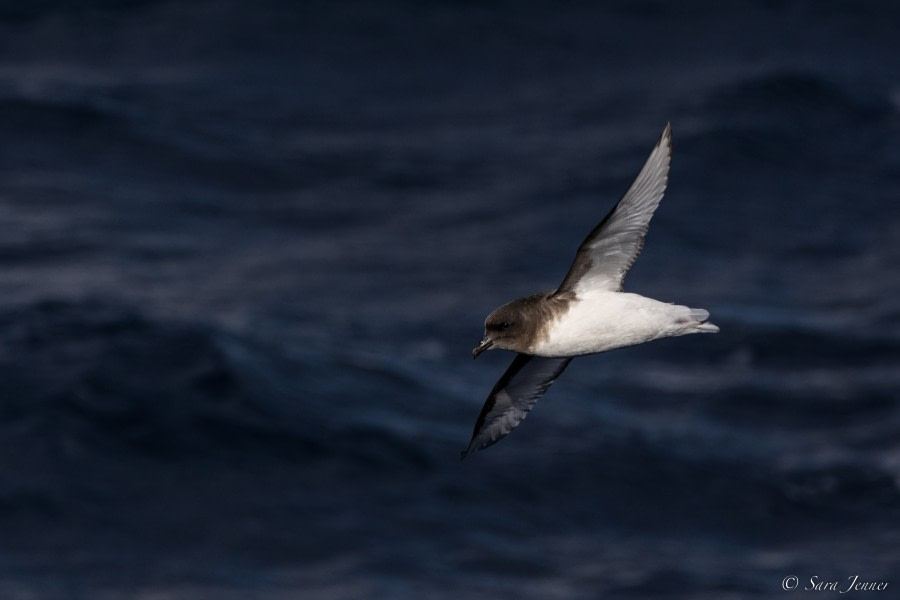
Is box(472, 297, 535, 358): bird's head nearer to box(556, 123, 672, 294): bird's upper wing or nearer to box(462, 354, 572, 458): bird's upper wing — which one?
box(556, 123, 672, 294): bird's upper wing

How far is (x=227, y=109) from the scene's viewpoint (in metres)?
39.8

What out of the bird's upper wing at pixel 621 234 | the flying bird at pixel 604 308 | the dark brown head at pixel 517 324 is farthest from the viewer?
the dark brown head at pixel 517 324

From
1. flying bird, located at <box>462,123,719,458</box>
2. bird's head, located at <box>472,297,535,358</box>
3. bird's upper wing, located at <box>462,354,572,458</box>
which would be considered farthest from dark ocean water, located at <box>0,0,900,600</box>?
flying bird, located at <box>462,123,719,458</box>

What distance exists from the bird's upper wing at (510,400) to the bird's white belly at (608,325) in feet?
4.89

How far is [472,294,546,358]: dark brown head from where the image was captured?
31.6 feet

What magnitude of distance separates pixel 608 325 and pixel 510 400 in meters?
1.87

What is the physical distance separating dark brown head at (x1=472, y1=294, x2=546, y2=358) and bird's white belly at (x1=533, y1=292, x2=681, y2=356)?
106 millimetres

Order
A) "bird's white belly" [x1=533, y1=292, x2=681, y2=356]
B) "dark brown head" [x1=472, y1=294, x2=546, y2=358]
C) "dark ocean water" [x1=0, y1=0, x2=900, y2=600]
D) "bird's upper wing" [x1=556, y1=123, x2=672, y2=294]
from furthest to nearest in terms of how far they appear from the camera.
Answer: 1. "dark ocean water" [x1=0, y1=0, x2=900, y2=600]
2. "dark brown head" [x1=472, y1=294, x2=546, y2=358]
3. "bird's white belly" [x1=533, y1=292, x2=681, y2=356]
4. "bird's upper wing" [x1=556, y1=123, x2=672, y2=294]

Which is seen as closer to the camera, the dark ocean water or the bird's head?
the bird's head

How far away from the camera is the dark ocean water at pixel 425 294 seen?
26.4m

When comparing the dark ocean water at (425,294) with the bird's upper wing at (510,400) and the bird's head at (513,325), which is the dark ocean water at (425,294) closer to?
the bird's upper wing at (510,400)

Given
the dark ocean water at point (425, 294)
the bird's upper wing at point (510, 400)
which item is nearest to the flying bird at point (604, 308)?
the bird's upper wing at point (510, 400)

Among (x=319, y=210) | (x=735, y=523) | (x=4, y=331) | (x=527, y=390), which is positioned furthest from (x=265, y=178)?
(x=527, y=390)

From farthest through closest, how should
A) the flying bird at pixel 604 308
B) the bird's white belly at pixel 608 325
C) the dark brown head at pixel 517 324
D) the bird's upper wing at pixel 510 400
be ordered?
the bird's upper wing at pixel 510 400
the dark brown head at pixel 517 324
the bird's white belly at pixel 608 325
the flying bird at pixel 604 308
